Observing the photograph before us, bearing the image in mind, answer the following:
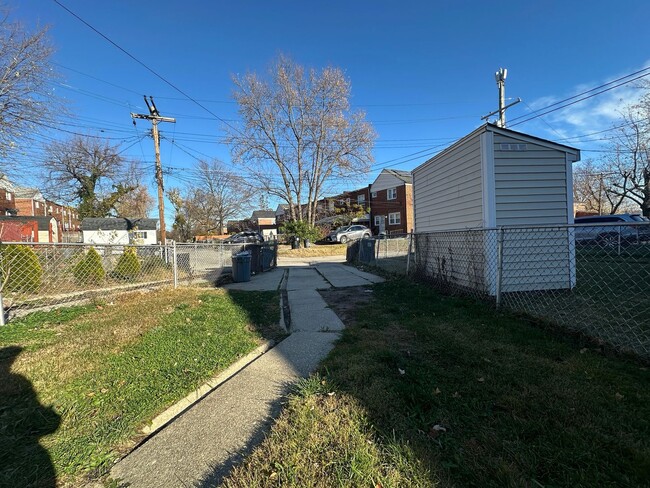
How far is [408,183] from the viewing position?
121 ft

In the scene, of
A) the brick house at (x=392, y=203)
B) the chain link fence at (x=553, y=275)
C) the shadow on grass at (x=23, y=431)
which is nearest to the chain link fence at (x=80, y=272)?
the shadow on grass at (x=23, y=431)

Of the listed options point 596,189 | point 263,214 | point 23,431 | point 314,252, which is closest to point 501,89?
point 314,252

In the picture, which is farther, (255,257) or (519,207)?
(255,257)

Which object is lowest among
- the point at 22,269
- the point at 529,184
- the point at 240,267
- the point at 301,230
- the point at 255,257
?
the point at 240,267

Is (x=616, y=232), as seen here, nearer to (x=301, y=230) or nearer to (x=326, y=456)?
(x=326, y=456)

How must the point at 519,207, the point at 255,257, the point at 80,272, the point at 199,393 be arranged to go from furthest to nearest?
the point at 255,257
the point at 80,272
the point at 519,207
the point at 199,393

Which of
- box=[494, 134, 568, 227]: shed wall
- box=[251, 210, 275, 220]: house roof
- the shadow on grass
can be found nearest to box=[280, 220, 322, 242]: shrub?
box=[494, 134, 568, 227]: shed wall

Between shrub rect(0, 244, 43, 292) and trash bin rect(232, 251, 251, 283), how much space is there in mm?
4742

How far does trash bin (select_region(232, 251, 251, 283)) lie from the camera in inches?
413

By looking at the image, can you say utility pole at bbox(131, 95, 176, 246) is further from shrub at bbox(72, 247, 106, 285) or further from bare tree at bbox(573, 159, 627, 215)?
bare tree at bbox(573, 159, 627, 215)

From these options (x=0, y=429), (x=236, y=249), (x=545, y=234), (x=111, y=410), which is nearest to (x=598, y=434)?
(x=111, y=410)

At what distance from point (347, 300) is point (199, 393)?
4.29 meters

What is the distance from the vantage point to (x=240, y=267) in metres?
10.6

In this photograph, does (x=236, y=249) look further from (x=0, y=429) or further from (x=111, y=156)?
(x=111, y=156)
